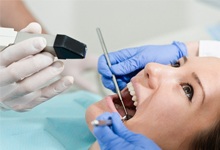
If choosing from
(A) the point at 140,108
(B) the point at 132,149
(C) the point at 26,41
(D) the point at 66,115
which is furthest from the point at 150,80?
(D) the point at 66,115

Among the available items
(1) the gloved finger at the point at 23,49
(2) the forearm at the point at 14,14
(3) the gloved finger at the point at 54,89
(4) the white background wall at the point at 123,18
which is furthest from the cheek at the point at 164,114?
(4) the white background wall at the point at 123,18

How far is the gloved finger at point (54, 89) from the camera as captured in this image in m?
1.08

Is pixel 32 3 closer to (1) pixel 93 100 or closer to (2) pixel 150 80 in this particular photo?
(1) pixel 93 100

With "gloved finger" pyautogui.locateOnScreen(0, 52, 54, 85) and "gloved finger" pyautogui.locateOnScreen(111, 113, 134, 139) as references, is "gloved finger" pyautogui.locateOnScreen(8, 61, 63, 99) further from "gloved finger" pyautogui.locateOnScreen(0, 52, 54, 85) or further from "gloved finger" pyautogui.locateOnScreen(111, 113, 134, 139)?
"gloved finger" pyautogui.locateOnScreen(111, 113, 134, 139)

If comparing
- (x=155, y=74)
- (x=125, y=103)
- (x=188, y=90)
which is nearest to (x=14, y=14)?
(x=125, y=103)

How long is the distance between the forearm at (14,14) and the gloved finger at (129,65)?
0.58 m

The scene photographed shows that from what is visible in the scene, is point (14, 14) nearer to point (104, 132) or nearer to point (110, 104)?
point (110, 104)

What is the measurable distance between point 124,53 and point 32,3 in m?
0.92

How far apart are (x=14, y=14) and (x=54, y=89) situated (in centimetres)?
64

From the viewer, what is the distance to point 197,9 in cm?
212

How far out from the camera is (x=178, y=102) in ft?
3.29

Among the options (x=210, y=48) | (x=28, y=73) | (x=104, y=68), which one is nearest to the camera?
(x=28, y=73)

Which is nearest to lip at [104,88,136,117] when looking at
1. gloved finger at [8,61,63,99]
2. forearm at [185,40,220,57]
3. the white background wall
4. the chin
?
the chin

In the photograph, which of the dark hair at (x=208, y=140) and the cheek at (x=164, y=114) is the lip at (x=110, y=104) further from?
the dark hair at (x=208, y=140)
